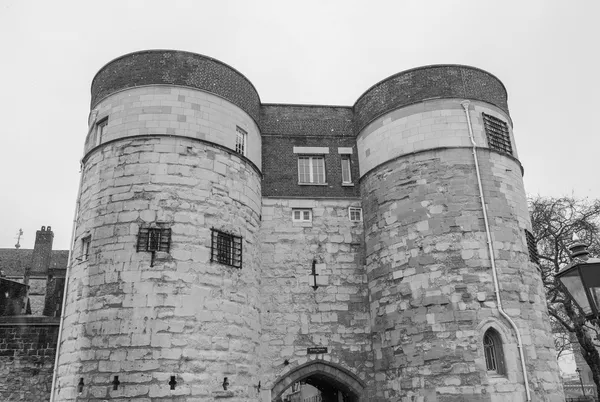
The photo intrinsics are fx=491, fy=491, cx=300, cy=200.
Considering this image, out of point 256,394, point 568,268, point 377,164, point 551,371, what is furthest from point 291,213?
point 568,268

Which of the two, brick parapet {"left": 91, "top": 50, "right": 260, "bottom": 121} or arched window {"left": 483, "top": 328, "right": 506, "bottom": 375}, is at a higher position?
brick parapet {"left": 91, "top": 50, "right": 260, "bottom": 121}

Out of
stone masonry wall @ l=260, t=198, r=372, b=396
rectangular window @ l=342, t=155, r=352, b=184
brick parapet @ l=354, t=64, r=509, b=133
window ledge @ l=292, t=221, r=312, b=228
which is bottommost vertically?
stone masonry wall @ l=260, t=198, r=372, b=396

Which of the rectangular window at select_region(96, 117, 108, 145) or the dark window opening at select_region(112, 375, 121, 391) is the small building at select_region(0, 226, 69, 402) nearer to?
the dark window opening at select_region(112, 375, 121, 391)

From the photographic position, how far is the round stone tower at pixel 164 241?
12680 millimetres

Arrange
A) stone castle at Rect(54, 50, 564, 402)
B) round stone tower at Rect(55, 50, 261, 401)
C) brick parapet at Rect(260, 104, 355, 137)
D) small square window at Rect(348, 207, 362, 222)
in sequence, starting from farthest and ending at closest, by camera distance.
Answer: brick parapet at Rect(260, 104, 355, 137) < small square window at Rect(348, 207, 362, 222) < stone castle at Rect(54, 50, 564, 402) < round stone tower at Rect(55, 50, 261, 401)

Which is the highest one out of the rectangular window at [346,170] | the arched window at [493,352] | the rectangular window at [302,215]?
the rectangular window at [346,170]

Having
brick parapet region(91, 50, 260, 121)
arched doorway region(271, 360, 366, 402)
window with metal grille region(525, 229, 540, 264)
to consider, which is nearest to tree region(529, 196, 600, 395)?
window with metal grille region(525, 229, 540, 264)

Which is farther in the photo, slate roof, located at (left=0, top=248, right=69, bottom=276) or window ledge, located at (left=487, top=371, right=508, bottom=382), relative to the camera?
slate roof, located at (left=0, top=248, right=69, bottom=276)

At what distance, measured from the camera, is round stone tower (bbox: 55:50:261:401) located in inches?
499

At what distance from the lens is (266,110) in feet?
62.5

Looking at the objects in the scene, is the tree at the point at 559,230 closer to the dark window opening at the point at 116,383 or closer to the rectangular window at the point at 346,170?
the rectangular window at the point at 346,170

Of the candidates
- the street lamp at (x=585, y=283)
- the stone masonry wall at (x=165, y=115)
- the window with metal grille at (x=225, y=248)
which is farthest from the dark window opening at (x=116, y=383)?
the street lamp at (x=585, y=283)

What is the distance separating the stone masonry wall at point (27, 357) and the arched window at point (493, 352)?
566 inches

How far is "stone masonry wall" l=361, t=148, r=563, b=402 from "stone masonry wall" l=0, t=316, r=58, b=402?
448 inches
